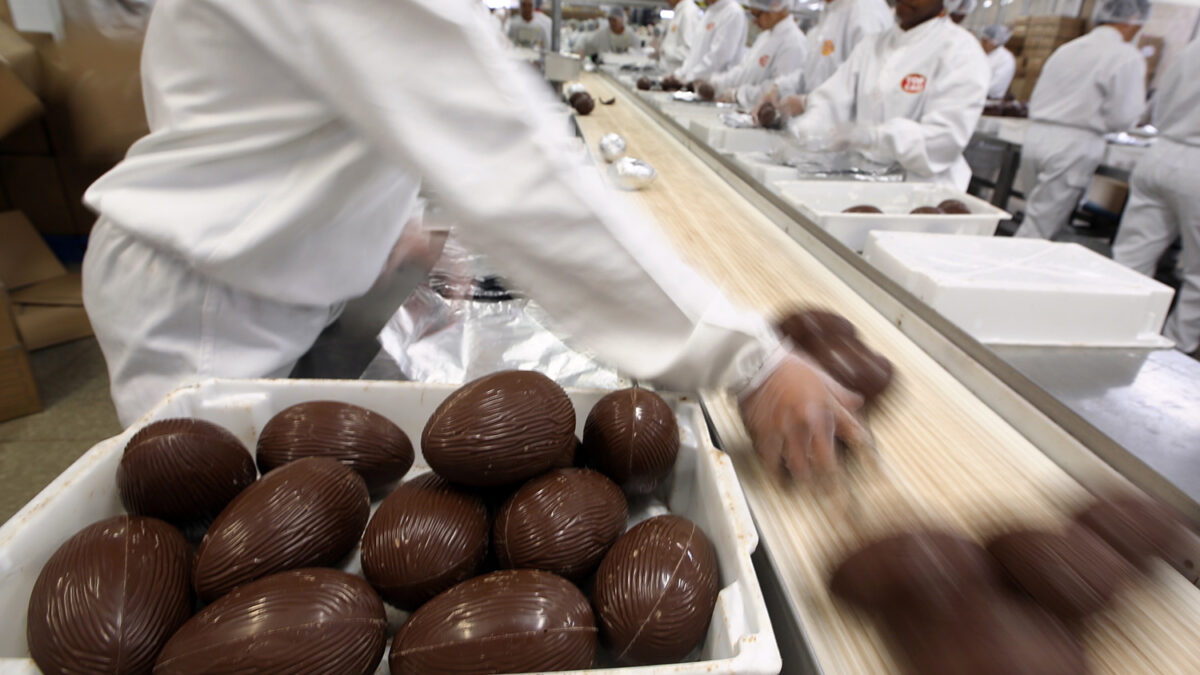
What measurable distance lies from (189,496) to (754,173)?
6.14 feet

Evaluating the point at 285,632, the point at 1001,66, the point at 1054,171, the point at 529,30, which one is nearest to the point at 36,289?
the point at 285,632

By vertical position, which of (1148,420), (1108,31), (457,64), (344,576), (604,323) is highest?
(1108,31)

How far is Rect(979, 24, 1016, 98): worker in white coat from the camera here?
609 centimetres

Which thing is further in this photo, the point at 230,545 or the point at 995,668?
the point at 230,545

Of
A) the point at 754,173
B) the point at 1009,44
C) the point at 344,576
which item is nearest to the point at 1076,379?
the point at 754,173

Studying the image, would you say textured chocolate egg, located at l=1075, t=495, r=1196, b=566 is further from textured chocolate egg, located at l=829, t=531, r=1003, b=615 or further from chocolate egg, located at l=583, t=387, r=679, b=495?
chocolate egg, located at l=583, t=387, r=679, b=495

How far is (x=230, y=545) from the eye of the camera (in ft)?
1.78

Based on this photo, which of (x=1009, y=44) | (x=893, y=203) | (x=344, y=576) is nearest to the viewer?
(x=344, y=576)

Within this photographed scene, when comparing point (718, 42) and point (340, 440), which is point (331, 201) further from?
point (718, 42)

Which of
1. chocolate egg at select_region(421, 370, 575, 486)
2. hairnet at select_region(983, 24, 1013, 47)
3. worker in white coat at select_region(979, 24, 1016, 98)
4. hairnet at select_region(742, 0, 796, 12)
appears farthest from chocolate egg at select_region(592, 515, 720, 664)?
hairnet at select_region(983, 24, 1013, 47)

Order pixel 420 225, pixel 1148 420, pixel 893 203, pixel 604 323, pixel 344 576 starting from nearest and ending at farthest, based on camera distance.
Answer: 1. pixel 344 576
2. pixel 604 323
3. pixel 1148 420
4. pixel 420 225
5. pixel 893 203

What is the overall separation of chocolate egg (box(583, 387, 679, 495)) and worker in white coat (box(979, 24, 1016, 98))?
6972mm

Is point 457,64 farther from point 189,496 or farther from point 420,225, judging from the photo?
point 420,225

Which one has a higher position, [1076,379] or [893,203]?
[893,203]
